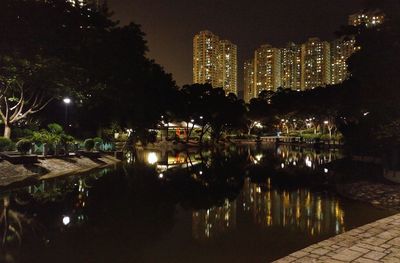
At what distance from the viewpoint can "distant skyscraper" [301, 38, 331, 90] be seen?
489 feet

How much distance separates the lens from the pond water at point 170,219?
820cm

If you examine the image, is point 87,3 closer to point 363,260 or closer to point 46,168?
point 46,168

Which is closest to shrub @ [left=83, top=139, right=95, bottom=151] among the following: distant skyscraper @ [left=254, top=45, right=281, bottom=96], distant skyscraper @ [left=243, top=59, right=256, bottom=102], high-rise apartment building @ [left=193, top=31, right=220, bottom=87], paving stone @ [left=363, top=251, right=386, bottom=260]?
paving stone @ [left=363, top=251, right=386, bottom=260]

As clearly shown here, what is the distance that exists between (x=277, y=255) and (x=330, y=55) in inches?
6051

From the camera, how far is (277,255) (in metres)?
8.01

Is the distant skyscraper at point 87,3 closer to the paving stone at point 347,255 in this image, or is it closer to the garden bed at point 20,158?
the garden bed at point 20,158

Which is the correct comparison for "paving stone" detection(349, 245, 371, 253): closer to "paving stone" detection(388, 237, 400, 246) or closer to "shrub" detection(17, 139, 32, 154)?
"paving stone" detection(388, 237, 400, 246)

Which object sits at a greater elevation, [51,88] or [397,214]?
[51,88]

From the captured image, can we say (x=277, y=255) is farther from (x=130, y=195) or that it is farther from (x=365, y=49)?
(x=365, y=49)

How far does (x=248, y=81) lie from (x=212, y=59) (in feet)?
120

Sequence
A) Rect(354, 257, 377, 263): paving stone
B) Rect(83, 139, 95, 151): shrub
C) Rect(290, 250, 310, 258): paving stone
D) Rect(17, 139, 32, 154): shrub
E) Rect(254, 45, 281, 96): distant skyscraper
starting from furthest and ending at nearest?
Rect(254, 45, 281, 96): distant skyscraper < Rect(83, 139, 95, 151): shrub < Rect(17, 139, 32, 154): shrub < Rect(290, 250, 310, 258): paving stone < Rect(354, 257, 377, 263): paving stone

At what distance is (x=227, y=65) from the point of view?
17350cm

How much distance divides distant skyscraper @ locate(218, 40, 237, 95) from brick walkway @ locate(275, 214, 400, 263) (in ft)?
514

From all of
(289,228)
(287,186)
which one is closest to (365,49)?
(287,186)
